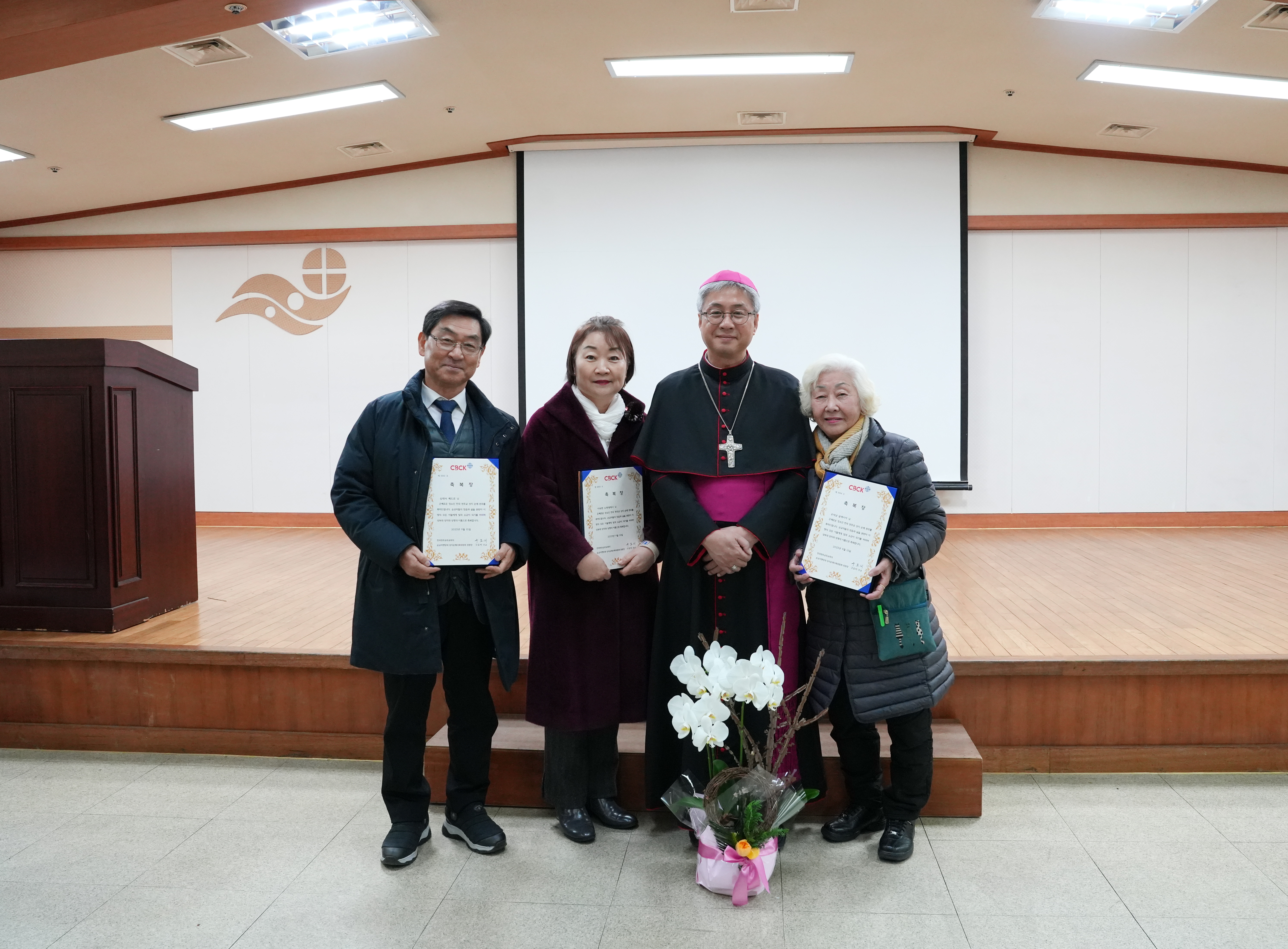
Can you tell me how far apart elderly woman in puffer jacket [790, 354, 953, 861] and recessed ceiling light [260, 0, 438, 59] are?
11.2 feet

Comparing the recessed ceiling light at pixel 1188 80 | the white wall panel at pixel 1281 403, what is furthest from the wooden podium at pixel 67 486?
the white wall panel at pixel 1281 403

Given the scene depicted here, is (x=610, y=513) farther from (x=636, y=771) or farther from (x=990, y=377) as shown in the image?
(x=990, y=377)

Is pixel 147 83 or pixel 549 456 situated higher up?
pixel 147 83

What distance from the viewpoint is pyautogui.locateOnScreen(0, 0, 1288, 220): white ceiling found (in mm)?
4699

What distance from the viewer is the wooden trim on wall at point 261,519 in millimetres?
7199

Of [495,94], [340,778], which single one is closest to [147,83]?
[495,94]

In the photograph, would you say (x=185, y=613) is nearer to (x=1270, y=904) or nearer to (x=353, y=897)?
(x=353, y=897)

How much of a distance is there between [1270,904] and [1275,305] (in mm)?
5989

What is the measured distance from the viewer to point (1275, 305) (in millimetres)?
6707

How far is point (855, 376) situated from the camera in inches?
91.6

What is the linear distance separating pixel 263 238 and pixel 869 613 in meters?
6.39

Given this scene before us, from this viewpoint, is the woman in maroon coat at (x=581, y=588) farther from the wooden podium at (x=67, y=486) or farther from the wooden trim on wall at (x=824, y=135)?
the wooden trim on wall at (x=824, y=135)

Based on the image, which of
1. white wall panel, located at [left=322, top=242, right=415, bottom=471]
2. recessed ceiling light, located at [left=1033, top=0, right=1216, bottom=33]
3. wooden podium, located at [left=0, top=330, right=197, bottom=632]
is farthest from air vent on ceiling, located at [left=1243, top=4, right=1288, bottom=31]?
white wall panel, located at [left=322, top=242, right=415, bottom=471]

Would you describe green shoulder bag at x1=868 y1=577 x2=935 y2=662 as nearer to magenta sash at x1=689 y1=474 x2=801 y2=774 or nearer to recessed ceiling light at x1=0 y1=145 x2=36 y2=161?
magenta sash at x1=689 y1=474 x2=801 y2=774
